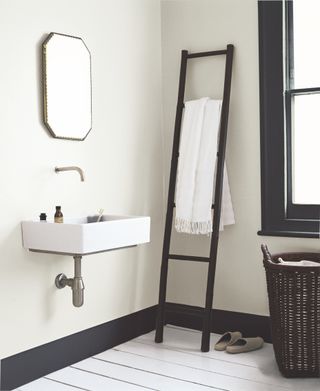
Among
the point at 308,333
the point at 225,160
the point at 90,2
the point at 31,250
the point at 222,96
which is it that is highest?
the point at 90,2

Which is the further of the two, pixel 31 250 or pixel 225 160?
pixel 225 160

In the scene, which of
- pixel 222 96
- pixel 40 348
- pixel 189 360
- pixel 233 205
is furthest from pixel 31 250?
pixel 222 96

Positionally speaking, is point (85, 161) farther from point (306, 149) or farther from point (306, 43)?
point (306, 43)

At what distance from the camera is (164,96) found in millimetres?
3789

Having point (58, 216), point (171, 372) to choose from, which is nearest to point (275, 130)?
point (58, 216)

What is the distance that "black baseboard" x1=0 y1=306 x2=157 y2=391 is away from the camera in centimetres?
276

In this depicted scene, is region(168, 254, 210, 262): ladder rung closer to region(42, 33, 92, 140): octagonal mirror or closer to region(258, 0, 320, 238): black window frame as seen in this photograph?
region(258, 0, 320, 238): black window frame

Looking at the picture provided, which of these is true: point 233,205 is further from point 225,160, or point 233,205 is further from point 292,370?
point 292,370

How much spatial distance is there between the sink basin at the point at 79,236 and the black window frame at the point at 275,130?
3.02ft

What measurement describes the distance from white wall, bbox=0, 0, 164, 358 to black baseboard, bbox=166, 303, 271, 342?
0.26 metres

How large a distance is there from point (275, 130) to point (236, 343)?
Answer: 4.14 ft

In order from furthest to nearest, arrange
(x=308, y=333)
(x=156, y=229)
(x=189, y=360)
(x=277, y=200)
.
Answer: (x=156, y=229)
(x=277, y=200)
(x=189, y=360)
(x=308, y=333)

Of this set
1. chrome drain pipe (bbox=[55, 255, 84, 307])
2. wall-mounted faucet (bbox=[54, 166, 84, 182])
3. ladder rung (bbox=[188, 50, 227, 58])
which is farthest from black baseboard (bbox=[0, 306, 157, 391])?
ladder rung (bbox=[188, 50, 227, 58])

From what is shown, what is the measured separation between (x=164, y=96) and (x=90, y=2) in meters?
0.83
